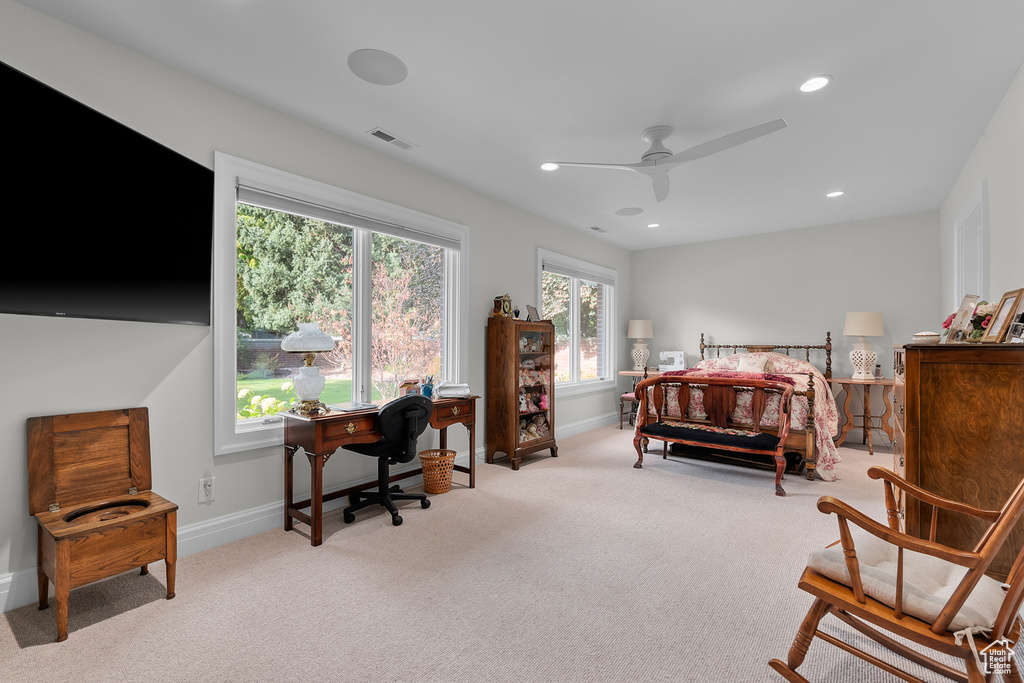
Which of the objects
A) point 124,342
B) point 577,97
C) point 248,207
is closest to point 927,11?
point 577,97

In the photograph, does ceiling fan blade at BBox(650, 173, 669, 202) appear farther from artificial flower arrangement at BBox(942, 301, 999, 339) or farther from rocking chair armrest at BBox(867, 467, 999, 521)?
rocking chair armrest at BBox(867, 467, 999, 521)

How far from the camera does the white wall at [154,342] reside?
6.86 ft

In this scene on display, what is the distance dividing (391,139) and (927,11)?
116 inches

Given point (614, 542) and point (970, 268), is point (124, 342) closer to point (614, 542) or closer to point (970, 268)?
point (614, 542)

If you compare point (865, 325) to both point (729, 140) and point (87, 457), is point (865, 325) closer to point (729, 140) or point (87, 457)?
point (729, 140)

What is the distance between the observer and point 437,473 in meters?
3.68

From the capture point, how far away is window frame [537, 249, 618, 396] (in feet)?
18.2

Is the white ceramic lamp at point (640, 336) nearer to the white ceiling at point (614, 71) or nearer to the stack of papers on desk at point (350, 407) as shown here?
the white ceiling at point (614, 71)

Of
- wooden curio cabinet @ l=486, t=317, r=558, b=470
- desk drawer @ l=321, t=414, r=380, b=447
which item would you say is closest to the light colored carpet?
desk drawer @ l=321, t=414, r=380, b=447

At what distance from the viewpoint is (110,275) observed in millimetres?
2043

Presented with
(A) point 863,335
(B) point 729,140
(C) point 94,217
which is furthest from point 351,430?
(A) point 863,335

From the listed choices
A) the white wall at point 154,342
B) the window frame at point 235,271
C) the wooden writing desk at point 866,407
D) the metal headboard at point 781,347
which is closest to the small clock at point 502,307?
the window frame at point 235,271

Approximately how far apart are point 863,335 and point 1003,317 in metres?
3.52

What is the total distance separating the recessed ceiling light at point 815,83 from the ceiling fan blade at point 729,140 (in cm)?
21
